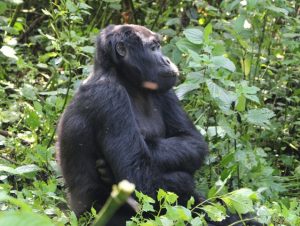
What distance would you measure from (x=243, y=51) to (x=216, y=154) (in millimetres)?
1027

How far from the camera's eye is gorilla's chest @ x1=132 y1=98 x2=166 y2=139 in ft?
Answer: 11.5

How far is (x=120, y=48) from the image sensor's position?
352cm

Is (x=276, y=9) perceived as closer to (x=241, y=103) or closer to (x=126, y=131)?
(x=241, y=103)

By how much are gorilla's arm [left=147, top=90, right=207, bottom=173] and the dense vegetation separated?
158 mm

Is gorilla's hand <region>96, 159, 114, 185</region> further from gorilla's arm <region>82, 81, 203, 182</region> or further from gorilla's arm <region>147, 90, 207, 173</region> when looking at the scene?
gorilla's arm <region>147, 90, 207, 173</region>

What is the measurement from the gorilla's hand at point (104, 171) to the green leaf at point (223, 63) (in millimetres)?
965

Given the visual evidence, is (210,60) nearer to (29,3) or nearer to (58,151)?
(58,151)

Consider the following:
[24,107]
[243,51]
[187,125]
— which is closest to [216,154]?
[187,125]

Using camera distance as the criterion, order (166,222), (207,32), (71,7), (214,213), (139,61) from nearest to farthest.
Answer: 1. (166,222)
2. (214,213)
3. (139,61)
4. (207,32)
5. (71,7)

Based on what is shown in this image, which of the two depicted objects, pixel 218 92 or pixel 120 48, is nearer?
pixel 120 48

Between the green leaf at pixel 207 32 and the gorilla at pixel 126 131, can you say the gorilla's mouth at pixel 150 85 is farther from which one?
the green leaf at pixel 207 32

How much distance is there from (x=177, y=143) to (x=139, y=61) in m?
0.55

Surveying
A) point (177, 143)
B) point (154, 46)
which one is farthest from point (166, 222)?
point (154, 46)

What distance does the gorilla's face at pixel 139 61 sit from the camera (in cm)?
354
